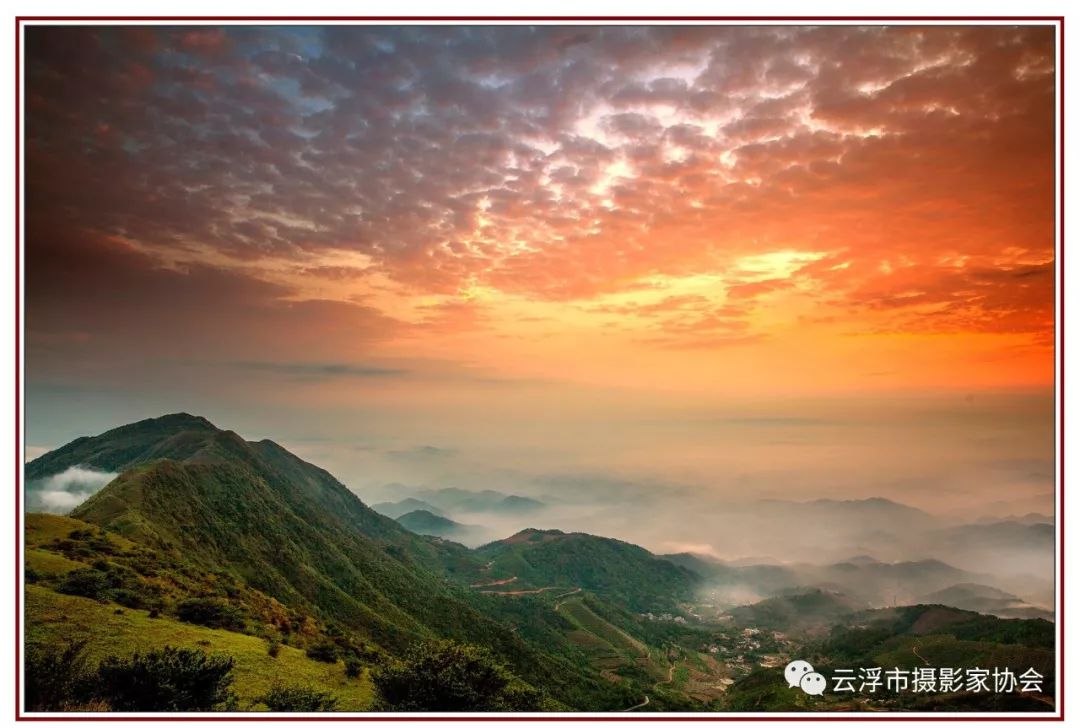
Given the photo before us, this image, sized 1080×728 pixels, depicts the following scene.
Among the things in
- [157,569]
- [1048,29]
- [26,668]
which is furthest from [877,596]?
[26,668]

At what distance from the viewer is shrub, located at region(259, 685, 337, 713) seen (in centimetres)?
1541

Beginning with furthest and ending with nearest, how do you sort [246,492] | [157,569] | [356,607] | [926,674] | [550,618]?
[550,618] → [246,492] → [356,607] → [157,569] → [926,674]

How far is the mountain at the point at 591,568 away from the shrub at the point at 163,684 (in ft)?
179

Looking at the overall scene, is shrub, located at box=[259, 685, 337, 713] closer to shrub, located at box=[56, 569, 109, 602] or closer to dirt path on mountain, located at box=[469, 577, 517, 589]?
shrub, located at box=[56, 569, 109, 602]

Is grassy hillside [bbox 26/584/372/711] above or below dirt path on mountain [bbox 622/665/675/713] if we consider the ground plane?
above

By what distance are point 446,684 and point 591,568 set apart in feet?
220

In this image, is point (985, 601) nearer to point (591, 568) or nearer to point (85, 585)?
point (85, 585)

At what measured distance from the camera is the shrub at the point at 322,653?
62.5ft

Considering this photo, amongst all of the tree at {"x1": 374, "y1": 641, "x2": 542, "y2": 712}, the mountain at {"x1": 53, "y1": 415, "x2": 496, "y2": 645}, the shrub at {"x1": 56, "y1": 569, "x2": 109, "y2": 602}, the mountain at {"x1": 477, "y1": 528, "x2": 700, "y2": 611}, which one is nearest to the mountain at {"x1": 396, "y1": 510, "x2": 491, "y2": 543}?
the mountain at {"x1": 477, "y1": 528, "x2": 700, "y2": 611}

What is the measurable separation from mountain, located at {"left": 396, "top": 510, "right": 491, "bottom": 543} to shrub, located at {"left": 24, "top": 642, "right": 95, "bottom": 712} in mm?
50407

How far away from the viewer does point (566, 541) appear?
83750mm

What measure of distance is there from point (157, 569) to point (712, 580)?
74660 millimetres
